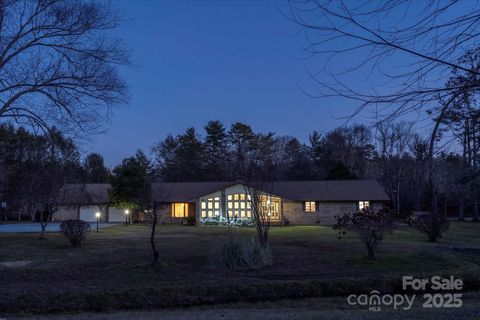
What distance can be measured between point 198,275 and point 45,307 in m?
3.82

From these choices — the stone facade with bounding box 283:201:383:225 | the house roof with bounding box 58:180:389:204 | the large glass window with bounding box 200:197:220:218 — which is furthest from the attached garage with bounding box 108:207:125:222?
the stone facade with bounding box 283:201:383:225

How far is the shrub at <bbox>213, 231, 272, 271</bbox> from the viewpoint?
11945 mm

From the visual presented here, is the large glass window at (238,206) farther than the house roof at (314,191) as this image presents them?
No

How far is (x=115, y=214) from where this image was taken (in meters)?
38.7

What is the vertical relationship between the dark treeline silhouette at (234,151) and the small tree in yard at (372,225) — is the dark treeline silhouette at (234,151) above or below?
above

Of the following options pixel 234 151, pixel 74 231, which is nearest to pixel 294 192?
pixel 234 151

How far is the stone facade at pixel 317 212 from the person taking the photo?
35156mm

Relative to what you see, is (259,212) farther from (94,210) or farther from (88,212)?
(88,212)

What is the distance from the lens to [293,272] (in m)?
11.0

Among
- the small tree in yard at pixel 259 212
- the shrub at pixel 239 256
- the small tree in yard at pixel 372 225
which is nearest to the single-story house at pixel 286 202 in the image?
the small tree in yard at pixel 259 212

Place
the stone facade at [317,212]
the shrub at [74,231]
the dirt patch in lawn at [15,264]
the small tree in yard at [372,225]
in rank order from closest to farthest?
the dirt patch in lawn at [15,264], the small tree in yard at [372,225], the shrub at [74,231], the stone facade at [317,212]

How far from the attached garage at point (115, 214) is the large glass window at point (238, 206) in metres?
10.5

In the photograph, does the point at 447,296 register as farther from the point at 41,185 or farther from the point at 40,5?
the point at 41,185

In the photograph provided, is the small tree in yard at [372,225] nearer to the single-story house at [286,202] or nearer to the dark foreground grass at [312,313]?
the dark foreground grass at [312,313]
